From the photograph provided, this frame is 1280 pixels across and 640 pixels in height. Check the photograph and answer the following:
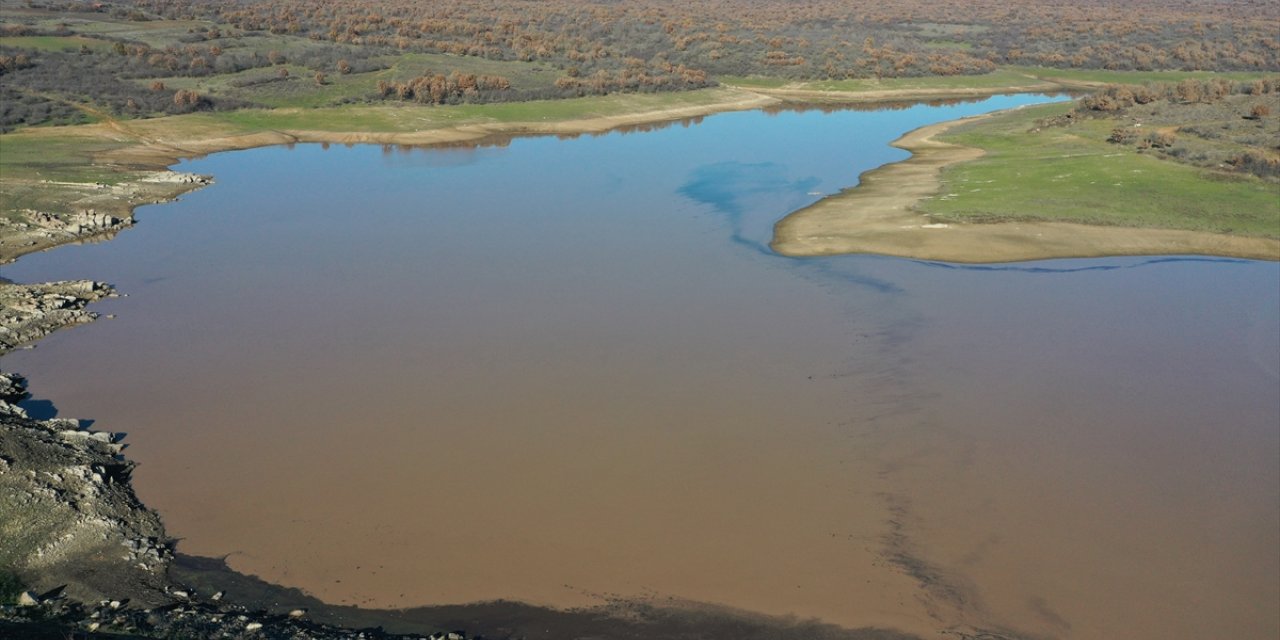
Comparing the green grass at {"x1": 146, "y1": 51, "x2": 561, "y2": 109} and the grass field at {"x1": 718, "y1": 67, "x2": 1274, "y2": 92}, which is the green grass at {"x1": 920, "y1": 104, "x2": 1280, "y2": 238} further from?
the green grass at {"x1": 146, "y1": 51, "x2": 561, "y2": 109}

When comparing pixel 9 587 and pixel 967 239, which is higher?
pixel 967 239

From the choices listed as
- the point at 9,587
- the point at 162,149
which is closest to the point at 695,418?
the point at 9,587

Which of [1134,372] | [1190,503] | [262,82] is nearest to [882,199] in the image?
[1134,372]

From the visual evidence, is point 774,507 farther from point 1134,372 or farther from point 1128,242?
point 1128,242

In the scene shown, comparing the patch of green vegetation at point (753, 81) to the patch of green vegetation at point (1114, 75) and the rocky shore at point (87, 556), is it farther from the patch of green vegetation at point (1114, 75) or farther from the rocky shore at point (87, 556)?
the rocky shore at point (87, 556)

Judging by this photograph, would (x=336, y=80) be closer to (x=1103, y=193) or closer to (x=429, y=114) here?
(x=429, y=114)

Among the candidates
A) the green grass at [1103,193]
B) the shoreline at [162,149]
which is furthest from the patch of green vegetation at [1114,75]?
the green grass at [1103,193]
